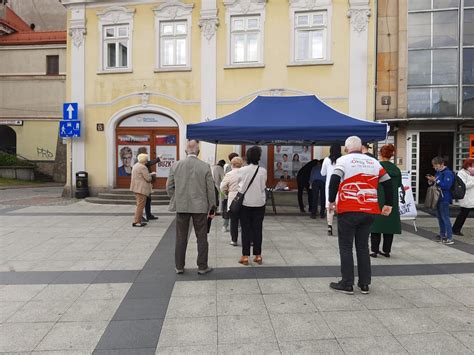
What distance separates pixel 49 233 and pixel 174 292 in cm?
470

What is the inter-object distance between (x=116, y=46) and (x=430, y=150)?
11990mm

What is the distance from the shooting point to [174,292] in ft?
14.5

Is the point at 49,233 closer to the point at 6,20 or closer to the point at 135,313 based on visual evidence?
the point at 135,313

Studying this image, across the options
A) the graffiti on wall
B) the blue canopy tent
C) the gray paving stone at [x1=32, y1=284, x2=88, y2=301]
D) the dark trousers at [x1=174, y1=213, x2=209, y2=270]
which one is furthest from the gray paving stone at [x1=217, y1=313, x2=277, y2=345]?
the graffiti on wall

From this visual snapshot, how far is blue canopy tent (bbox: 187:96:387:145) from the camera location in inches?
341

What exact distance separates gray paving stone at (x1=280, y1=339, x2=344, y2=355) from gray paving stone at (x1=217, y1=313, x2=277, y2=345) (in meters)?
0.16

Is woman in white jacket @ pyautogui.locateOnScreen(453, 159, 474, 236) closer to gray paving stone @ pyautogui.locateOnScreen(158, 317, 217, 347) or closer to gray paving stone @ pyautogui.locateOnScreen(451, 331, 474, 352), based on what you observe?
gray paving stone @ pyautogui.locateOnScreen(451, 331, 474, 352)

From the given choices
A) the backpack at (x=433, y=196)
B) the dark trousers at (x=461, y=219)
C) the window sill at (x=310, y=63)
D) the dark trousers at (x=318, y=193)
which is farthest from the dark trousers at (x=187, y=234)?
the window sill at (x=310, y=63)

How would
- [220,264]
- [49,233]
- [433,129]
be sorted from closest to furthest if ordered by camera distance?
[220,264] → [49,233] → [433,129]

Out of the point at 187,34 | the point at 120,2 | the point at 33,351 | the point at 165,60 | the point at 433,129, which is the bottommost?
the point at 33,351

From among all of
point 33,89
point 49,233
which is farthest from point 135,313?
point 33,89

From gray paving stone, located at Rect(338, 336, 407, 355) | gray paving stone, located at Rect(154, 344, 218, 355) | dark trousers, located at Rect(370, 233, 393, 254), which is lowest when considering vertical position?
gray paving stone, located at Rect(154, 344, 218, 355)

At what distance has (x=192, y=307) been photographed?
396cm

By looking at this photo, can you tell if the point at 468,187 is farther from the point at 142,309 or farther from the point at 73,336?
the point at 73,336
